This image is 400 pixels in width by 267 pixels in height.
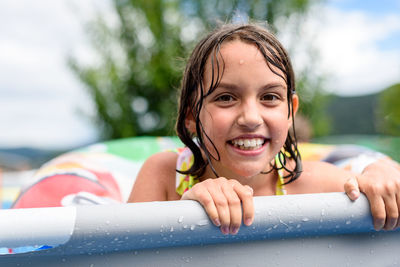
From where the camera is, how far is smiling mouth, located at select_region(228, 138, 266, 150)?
109 centimetres

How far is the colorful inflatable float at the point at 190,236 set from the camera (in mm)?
654

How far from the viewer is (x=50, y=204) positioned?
1.52 metres

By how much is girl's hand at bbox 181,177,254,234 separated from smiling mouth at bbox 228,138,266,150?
10.8 inches

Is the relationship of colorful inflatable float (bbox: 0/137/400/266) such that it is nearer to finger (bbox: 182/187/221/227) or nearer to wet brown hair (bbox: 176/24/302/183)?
finger (bbox: 182/187/221/227)

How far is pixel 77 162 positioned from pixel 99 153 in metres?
0.37

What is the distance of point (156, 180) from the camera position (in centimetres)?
141

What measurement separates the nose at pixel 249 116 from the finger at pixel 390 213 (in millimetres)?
354

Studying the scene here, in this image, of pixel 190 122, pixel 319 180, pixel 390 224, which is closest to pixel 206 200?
pixel 390 224

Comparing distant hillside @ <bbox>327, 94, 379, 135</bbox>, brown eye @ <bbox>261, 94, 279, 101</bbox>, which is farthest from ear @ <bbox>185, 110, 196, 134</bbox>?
distant hillside @ <bbox>327, 94, 379, 135</bbox>

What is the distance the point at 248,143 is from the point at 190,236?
43cm

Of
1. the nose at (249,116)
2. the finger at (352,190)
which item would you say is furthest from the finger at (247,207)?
the nose at (249,116)

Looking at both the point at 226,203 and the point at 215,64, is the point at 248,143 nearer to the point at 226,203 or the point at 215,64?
the point at 215,64

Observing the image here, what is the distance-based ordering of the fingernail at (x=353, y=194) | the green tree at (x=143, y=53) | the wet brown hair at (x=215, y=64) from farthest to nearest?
the green tree at (x=143, y=53)
the wet brown hair at (x=215, y=64)
the fingernail at (x=353, y=194)

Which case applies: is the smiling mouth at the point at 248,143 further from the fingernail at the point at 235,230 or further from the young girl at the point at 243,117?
the fingernail at the point at 235,230
